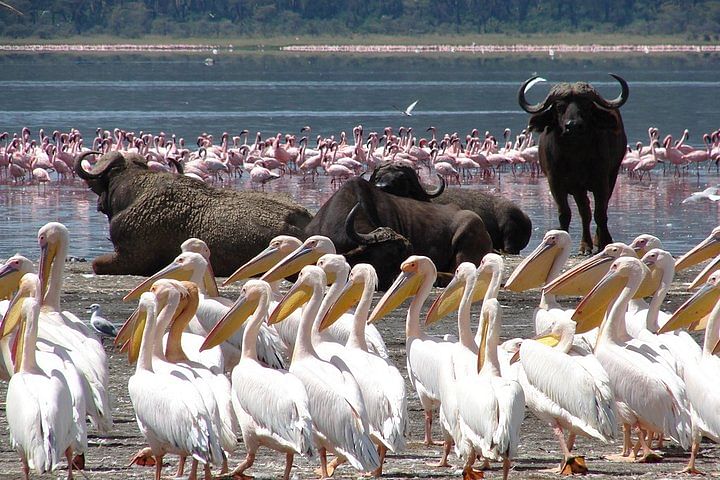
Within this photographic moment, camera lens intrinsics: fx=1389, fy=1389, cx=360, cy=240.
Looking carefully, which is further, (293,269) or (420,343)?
(293,269)

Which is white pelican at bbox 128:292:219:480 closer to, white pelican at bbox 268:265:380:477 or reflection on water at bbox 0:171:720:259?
white pelican at bbox 268:265:380:477

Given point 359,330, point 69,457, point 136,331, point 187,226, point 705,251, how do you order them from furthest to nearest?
point 187,226
point 705,251
point 359,330
point 136,331
point 69,457

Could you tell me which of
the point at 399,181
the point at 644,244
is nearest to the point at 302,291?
the point at 644,244

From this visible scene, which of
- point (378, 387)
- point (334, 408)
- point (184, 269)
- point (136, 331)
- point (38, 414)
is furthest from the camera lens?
point (184, 269)

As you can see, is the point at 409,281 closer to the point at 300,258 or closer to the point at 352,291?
the point at 352,291

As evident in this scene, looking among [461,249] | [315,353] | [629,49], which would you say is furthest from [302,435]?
[629,49]

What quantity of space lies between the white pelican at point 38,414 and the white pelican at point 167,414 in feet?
1.08

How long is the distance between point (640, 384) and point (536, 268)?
2.04 metres

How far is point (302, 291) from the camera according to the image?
728 centimetres

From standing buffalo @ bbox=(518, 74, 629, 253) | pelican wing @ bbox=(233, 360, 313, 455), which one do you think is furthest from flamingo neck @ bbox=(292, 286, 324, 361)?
standing buffalo @ bbox=(518, 74, 629, 253)

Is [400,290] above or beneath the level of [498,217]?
above

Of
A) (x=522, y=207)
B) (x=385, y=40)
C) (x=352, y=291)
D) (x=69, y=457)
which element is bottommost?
(x=385, y=40)

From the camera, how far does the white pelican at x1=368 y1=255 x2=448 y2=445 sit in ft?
22.6

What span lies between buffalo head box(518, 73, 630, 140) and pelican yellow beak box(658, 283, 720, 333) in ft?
23.0
